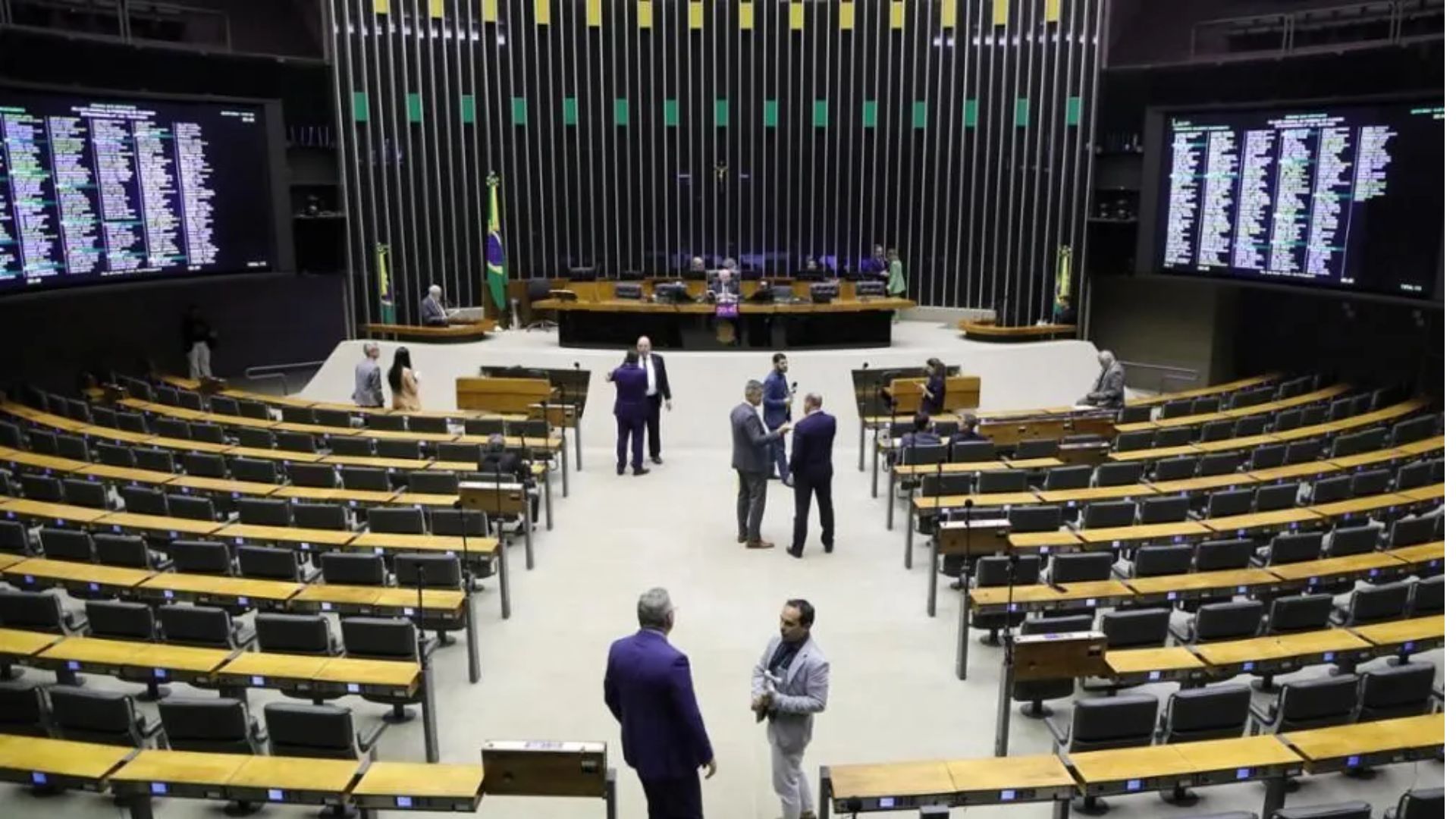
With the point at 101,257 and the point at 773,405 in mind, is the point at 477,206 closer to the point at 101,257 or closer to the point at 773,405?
the point at 101,257

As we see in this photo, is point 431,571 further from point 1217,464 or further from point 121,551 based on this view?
point 1217,464

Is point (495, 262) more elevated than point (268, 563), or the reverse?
point (495, 262)

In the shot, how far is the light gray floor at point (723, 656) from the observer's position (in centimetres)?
530

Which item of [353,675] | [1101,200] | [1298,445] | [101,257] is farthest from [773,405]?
[1101,200]

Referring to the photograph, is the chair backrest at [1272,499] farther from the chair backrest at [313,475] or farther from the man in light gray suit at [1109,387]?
the chair backrest at [313,475]

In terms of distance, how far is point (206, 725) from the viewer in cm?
493

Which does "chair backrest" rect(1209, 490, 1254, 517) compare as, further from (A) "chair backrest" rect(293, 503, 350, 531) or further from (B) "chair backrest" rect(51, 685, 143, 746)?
(B) "chair backrest" rect(51, 685, 143, 746)

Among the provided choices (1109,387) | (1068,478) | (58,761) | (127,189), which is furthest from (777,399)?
(127,189)

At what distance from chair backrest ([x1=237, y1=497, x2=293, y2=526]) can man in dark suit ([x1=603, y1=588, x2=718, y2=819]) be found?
4.78 meters

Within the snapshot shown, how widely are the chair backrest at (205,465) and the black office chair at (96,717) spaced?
14.4 feet

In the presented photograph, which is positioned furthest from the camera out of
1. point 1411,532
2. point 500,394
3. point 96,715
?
point 500,394

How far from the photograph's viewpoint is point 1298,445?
9641 millimetres

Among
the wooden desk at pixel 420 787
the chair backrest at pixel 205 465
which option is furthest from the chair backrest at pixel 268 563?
the wooden desk at pixel 420 787

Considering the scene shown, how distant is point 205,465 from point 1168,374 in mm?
14193
